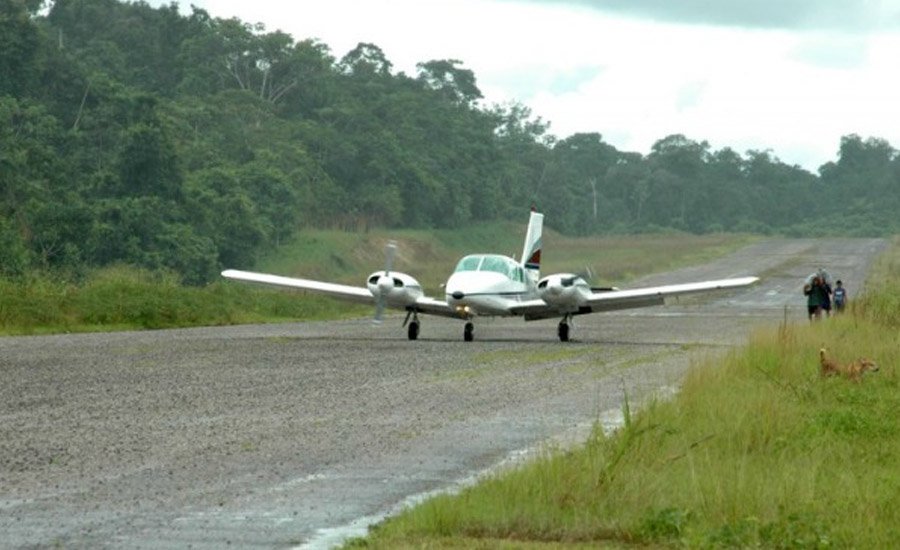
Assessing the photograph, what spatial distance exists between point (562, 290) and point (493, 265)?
172 centimetres

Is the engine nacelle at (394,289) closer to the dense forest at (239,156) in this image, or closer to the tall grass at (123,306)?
the tall grass at (123,306)

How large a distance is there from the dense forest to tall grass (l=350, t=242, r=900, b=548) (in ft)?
124

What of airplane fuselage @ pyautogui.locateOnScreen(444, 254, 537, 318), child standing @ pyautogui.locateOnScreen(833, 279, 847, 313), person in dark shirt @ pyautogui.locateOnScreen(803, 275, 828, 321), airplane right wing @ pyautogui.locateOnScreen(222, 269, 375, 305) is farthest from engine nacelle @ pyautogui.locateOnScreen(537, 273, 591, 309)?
child standing @ pyautogui.locateOnScreen(833, 279, 847, 313)

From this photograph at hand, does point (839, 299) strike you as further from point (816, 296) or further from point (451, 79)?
point (451, 79)

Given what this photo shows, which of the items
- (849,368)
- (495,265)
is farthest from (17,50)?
(849,368)

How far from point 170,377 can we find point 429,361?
5908 mm

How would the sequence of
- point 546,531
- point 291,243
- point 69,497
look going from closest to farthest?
point 546,531 → point 69,497 → point 291,243

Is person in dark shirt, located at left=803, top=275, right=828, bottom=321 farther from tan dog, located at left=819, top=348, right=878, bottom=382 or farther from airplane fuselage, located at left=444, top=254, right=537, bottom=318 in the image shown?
tan dog, located at left=819, top=348, right=878, bottom=382

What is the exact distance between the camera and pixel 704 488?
36.1 feet

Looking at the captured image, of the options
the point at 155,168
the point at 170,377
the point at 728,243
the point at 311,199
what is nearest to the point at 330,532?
the point at 170,377

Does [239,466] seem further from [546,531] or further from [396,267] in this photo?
[396,267]

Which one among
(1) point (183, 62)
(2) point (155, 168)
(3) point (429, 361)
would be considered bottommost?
(3) point (429, 361)

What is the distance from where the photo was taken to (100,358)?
27031 mm

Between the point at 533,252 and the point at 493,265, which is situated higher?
the point at 533,252
